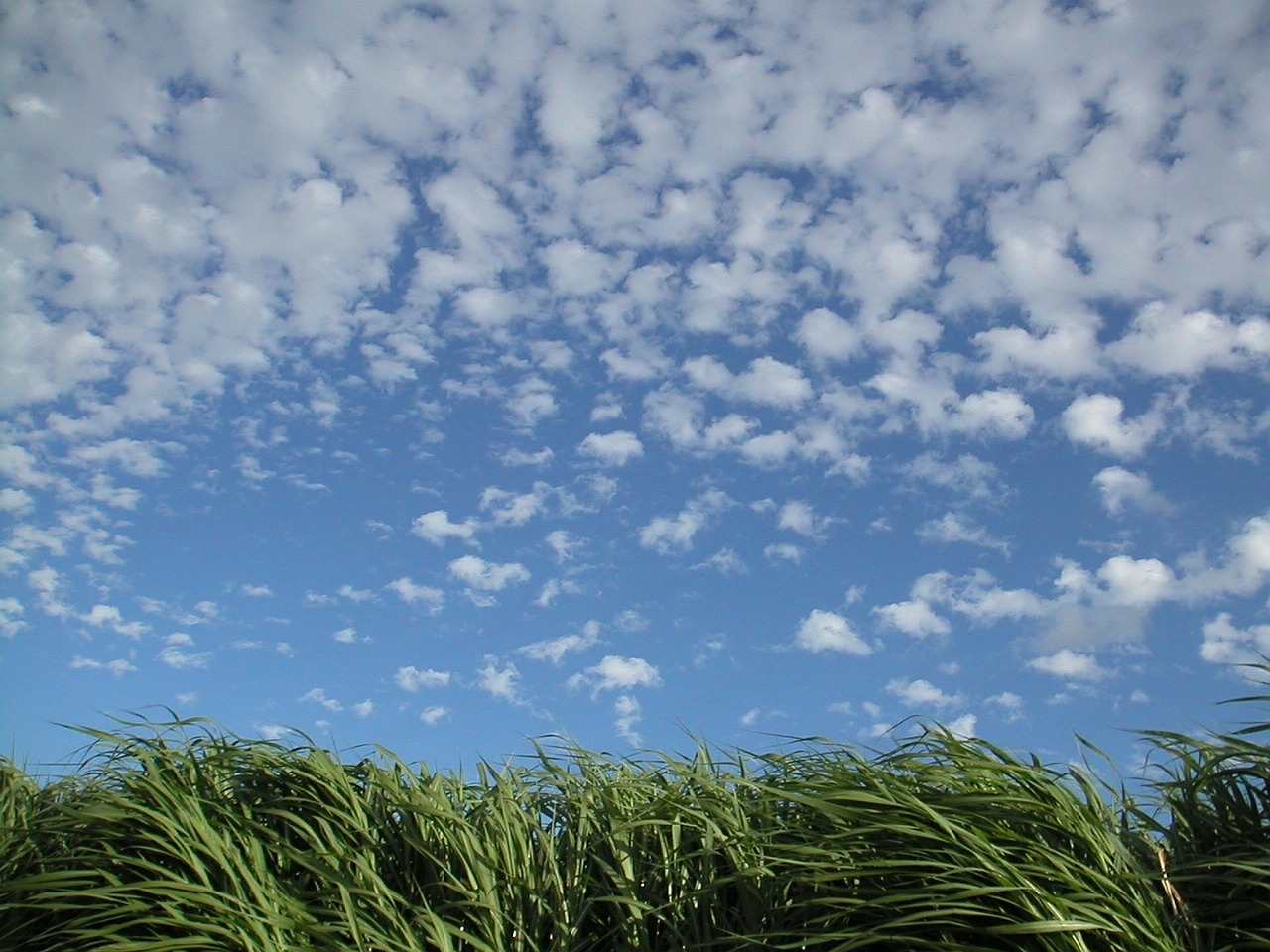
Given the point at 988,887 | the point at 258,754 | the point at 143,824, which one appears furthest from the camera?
the point at 258,754

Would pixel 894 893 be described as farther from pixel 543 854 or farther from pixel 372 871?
pixel 372 871

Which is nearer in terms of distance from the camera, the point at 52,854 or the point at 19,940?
the point at 19,940

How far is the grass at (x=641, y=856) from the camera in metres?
2.74

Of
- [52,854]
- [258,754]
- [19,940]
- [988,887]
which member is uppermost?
[258,754]

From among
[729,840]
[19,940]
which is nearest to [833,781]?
[729,840]

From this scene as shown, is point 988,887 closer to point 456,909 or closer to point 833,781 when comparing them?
point 833,781

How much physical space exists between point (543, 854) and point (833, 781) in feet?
3.23

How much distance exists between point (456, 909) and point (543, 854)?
1.05 ft

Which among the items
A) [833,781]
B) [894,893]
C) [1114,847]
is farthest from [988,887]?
[833,781]

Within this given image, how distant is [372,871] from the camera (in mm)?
3338

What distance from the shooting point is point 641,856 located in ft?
11.6

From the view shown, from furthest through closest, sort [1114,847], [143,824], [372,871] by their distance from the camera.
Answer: [143,824], [372,871], [1114,847]

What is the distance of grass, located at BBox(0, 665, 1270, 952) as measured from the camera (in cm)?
274

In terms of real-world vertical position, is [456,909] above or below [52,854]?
below
